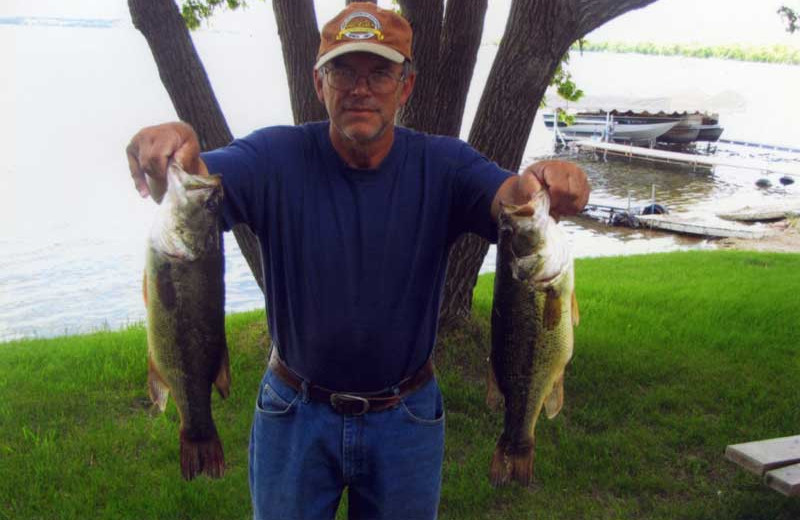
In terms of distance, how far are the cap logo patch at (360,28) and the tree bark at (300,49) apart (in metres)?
3.36

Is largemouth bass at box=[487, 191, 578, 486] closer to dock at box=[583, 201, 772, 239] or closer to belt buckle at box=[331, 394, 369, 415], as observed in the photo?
belt buckle at box=[331, 394, 369, 415]

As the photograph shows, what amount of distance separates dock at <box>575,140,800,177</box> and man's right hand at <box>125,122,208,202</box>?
38.1 metres

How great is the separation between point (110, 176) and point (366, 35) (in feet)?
83.7

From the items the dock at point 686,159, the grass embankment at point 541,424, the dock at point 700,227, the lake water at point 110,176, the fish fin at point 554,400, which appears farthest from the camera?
the dock at point 686,159

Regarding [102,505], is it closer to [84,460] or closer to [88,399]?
[84,460]

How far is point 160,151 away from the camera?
2.37 meters

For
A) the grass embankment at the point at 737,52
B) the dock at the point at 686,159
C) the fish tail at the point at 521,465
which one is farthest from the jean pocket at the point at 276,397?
the grass embankment at the point at 737,52

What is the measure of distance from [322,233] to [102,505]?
2942 millimetres

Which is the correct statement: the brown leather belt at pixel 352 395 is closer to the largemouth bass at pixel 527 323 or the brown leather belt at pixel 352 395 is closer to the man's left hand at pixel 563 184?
the largemouth bass at pixel 527 323

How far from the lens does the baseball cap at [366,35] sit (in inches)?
105

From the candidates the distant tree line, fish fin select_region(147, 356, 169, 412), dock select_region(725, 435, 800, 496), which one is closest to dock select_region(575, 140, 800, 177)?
the distant tree line

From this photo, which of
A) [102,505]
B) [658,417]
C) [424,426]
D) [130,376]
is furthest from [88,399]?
[658,417]

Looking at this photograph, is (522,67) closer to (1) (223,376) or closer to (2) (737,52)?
(1) (223,376)

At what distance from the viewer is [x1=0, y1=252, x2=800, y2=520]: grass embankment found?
479 cm
